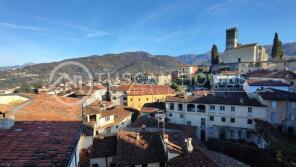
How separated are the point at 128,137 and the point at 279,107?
23.7m

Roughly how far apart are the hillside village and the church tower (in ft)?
118

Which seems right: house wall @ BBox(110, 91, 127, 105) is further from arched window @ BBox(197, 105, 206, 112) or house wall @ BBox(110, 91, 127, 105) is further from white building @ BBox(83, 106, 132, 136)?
arched window @ BBox(197, 105, 206, 112)

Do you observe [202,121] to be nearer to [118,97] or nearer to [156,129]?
[156,129]

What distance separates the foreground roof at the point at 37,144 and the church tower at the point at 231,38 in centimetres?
9995

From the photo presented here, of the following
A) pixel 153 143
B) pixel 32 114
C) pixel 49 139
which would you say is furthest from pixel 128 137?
pixel 49 139

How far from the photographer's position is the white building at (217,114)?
3462 centimetres

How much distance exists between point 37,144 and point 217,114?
109ft

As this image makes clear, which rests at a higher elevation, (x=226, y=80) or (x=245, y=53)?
(x=245, y=53)

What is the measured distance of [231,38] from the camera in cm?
10094

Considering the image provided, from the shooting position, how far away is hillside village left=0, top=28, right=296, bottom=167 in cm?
838

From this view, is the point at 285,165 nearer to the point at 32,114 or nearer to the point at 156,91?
the point at 32,114

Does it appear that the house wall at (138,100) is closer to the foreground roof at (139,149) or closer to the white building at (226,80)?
the white building at (226,80)

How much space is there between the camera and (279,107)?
33.4 metres

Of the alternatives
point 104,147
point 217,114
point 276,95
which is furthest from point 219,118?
point 104,147
